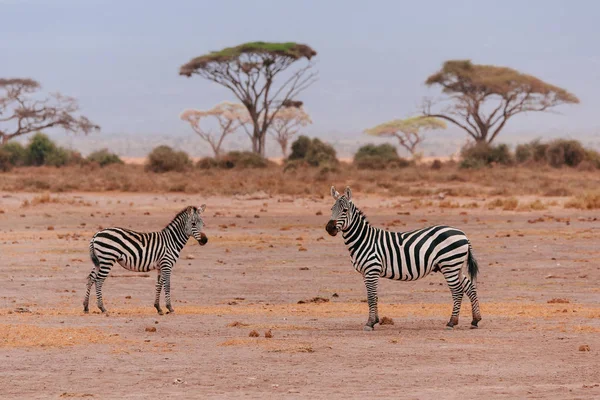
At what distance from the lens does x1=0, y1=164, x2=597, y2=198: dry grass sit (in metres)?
40.1

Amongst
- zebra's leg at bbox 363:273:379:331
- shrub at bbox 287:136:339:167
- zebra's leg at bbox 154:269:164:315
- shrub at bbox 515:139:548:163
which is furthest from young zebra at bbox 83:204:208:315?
shrub at bbox 515:139:548:163

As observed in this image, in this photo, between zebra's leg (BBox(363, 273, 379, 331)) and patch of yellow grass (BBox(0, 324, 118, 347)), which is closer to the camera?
patch of yellow grass (BBox(0, 324, 118, 347))

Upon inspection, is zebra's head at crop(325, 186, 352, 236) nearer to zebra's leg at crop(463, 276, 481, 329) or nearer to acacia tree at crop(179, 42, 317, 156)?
zebra's leg at crop(463, 276, 481, 329)

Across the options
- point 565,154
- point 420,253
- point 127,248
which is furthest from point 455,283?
point 565,154

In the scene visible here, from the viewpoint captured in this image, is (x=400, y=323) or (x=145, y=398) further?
(x=400, y=323)

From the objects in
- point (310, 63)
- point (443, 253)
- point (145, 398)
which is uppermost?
point (310, 63)

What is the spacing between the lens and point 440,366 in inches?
429

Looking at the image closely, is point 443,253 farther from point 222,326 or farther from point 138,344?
point 138,344

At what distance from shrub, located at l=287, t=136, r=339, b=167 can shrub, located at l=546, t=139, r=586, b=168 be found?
10669 millimetres

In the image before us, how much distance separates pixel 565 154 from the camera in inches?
2219

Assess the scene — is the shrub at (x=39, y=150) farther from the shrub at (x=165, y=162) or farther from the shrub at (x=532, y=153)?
the shrub at (x=532, y=153)

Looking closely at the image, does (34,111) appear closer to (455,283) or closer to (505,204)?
(505,204)

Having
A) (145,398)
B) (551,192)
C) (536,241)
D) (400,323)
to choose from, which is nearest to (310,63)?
(551,192)

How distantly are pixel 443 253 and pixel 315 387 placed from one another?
3.85 metres
